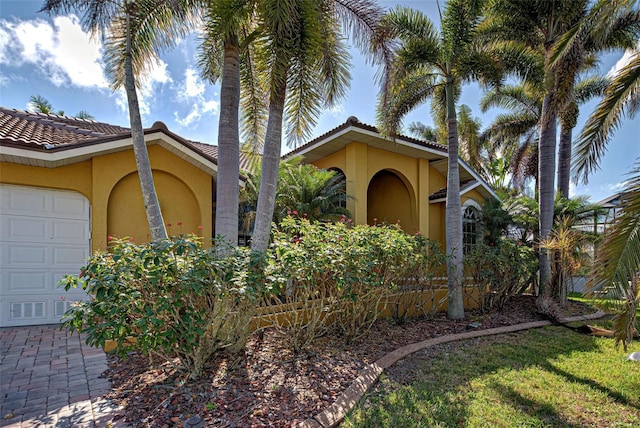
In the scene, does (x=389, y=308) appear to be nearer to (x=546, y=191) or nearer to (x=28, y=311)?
(x=546, y=191)

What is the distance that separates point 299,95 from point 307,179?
370cm

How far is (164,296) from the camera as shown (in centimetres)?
441

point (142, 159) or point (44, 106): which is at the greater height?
point (44, 106)

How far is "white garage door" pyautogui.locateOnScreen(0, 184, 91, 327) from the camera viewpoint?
827cm

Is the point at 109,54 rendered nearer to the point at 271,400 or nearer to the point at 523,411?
the point at 271,400

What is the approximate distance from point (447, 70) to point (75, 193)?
11350mm

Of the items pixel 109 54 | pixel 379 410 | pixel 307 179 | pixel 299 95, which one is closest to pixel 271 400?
pixel 379 410

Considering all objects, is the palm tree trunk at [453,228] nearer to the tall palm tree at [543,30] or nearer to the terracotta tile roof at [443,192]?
the tall palm tree at [543,30]

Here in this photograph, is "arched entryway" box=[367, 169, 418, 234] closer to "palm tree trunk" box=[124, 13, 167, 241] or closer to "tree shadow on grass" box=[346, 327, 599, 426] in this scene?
"tree shadow on grass" box=[346, 327, 599, 426]

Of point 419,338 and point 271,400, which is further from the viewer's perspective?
point 419,338

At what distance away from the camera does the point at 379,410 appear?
455 centimetres

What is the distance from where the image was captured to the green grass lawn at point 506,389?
14.5ft

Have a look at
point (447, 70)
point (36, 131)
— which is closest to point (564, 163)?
point (447, 70)

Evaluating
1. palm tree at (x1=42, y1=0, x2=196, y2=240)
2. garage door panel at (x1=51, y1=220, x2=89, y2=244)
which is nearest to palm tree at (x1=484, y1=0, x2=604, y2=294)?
palm tree at (x1=42, y1=0, x2=196, y2=240)
